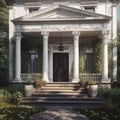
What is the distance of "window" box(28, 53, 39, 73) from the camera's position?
71.8 feet

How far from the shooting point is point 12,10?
21.9m

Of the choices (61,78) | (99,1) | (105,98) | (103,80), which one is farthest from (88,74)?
(99,1)

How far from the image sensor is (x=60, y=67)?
21875 mm

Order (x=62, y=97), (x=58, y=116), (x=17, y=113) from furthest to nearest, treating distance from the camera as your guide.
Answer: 1. (x=62, y=97)
2. (x=17, y=113)
3. (x=58, y=116)

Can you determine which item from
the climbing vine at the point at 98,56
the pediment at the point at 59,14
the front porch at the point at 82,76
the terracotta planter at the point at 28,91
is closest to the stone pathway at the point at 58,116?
the terracotta planter at the point at 28,91

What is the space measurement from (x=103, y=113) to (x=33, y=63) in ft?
37.2

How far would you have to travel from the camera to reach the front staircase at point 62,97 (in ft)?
47.4

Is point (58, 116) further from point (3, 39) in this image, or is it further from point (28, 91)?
point (3, 39)

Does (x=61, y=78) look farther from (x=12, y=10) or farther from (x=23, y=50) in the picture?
(x=12, y=10)

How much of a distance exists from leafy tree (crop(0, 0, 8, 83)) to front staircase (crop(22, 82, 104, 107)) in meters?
4.70

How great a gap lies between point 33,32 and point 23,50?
315 centimetres

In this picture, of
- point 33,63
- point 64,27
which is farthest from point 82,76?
point 33,63

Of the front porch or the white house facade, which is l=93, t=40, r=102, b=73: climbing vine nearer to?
the white house facade

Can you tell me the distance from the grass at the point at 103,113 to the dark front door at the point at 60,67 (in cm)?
941
